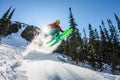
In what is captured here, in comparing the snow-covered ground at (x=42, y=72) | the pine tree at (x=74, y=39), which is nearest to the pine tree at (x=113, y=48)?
the pine tree at (x=74, y=39)

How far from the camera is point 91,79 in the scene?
39.8 feet

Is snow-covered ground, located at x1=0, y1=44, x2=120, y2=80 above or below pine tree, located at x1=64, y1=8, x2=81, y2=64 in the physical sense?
below

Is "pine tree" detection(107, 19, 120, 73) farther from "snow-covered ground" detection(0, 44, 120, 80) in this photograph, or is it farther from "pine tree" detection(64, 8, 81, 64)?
"snow-covered ground" detection(0, 44, 120, 80)

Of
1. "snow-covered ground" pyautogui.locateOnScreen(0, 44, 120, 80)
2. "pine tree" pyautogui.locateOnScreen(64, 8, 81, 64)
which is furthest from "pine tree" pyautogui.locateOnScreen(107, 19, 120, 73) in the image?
"snow-covered ground" pyautogui.locateOnScreen(0, 44, 120, 80)

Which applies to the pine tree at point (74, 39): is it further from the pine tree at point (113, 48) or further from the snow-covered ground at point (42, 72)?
the snow-covered ground at point (42, 72)

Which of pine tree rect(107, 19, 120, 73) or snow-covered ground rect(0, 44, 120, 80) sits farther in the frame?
pine tree rect(107, 19, 120, 73)

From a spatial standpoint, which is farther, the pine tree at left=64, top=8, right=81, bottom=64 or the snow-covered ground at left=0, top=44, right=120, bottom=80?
the pine tree at left=64, top=8, right=81, bottom=64

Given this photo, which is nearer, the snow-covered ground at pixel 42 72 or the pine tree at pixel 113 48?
the snow-covered ground at pixel 42 72

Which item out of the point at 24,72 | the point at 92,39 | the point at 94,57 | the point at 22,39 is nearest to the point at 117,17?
the point at 92,39

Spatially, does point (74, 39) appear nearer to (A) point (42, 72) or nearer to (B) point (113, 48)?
(B) point (113, 48)

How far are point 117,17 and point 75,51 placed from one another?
18.0m

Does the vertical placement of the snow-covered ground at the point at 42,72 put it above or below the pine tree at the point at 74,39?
below

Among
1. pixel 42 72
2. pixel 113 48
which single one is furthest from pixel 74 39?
pixel 42 72

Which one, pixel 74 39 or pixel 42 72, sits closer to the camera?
pixel 42 72
